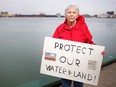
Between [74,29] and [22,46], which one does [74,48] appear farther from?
[22,46]

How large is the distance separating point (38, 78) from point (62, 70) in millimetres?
979

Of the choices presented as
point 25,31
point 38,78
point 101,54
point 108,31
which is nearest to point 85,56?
point 101,54

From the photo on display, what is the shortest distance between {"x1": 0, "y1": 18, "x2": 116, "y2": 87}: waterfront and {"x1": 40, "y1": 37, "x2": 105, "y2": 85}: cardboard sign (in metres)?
0.49

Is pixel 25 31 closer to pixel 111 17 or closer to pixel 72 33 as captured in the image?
pixel 72 33

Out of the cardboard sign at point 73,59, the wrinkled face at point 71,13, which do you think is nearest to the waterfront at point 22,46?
the cardboard sign at point 73,59

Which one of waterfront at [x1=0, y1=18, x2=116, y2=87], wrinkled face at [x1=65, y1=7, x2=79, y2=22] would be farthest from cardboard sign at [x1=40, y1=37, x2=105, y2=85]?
waterfront at [x1=0, y1=18, x2=116, y2=87]

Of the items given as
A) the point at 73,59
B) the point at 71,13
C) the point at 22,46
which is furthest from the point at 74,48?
the point at 22,46

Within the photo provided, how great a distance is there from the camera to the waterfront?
219cm

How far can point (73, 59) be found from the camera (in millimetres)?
1904

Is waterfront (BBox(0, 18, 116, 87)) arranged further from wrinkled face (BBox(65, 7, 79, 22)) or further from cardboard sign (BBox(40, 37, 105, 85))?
wrinkled face (BBox(65, 7, 79, 22))

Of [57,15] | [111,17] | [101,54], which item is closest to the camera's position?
[101,54]

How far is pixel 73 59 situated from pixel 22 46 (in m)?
0.81

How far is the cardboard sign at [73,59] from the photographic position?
186cm

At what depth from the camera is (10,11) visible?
2.17 meters
